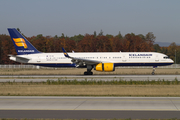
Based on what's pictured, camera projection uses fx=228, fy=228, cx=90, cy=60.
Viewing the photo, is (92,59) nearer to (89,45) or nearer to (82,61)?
(82,61)

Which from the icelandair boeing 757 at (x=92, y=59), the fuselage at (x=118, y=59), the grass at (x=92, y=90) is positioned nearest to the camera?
the grass at (x=92, y=90)

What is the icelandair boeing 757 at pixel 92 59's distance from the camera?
131 feet

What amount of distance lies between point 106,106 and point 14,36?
3540 cm

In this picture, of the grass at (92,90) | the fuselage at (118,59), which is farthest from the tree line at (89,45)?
the grass at (92,90)

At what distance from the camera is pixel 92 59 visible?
4209 cm

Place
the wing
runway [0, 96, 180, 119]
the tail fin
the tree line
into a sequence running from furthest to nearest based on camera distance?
the tree line, the tail fin, the wing, runway [0, 96, 180, 119]

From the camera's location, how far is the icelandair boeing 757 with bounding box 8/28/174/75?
39.9 meters

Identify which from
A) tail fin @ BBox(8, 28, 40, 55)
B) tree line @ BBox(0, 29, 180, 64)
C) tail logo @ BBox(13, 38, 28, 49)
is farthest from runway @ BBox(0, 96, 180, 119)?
tree line @ BBox(0, 29, 180, 64)

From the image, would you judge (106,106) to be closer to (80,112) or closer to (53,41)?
(80,112)

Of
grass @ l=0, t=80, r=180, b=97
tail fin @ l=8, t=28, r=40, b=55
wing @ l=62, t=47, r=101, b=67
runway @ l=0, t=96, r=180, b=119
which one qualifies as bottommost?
grass @ l=0, t=80, r=180, b=97

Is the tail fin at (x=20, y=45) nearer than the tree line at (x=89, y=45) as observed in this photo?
Yes

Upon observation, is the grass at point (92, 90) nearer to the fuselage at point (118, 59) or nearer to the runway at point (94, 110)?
the runway at point (94, 110)

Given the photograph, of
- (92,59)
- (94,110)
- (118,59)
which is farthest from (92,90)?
(92,59)

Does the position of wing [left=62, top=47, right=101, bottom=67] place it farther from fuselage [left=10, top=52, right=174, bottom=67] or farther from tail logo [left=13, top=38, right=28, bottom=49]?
tail logo [left=13, top=38, right=28, bottom=49]
